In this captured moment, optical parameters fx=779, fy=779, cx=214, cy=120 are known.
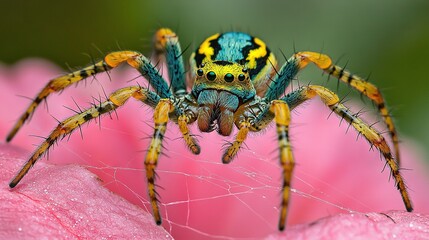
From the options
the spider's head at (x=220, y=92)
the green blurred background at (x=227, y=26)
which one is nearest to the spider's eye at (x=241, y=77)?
the spider's head at (x=220, y=92)

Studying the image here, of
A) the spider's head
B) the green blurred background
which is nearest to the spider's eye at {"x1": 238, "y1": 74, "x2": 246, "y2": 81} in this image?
the spider's head

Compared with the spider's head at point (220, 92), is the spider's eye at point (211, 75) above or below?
above

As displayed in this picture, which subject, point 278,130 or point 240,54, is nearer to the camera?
point 278,130

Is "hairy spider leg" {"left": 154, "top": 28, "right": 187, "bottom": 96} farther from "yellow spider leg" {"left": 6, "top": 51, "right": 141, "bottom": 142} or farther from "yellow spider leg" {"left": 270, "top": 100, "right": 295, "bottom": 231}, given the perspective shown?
"yellow spider leg" {"left": 270, "top": 100, "right": 295, "bottom": 231}

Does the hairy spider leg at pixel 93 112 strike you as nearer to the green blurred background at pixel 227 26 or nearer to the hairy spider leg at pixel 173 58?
the hairy spider leg at pixel 173 58

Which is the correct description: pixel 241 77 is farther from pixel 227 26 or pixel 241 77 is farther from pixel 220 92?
pixel 227 26

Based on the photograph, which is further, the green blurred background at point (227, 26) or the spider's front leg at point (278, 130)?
the green blurred background at point (227, 26)

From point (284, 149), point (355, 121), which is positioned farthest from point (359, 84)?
point (284, 149)
